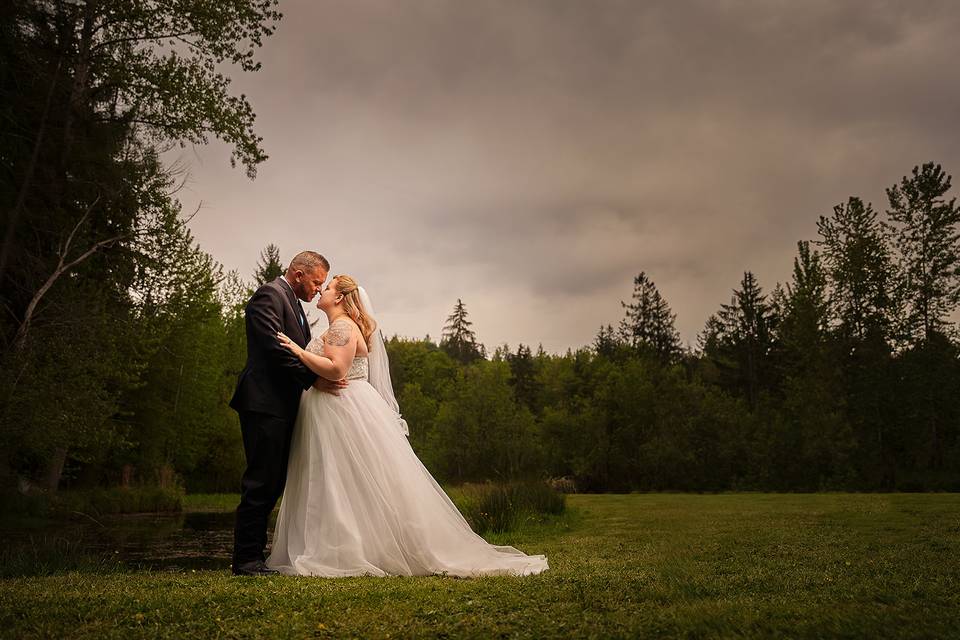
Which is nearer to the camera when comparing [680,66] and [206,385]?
[680,66]

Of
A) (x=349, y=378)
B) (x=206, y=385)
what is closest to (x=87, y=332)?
(x=349, y=378)

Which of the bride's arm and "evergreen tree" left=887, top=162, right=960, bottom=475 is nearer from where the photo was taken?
the bride's arm

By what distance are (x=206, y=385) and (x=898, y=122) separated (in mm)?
31187

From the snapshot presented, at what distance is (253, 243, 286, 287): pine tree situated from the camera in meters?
56.8

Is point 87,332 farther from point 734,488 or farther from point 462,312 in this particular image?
point 462,312

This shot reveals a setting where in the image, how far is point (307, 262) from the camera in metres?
7.79

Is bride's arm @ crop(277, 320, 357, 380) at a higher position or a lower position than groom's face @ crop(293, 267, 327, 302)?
lower

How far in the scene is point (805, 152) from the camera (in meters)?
26.0

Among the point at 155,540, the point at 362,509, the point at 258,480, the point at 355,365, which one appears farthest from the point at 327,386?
the point at 155,540

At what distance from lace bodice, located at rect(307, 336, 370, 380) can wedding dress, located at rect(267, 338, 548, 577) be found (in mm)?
17

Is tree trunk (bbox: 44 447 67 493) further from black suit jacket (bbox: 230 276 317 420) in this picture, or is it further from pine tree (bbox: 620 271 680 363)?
pine tree (bbox: 620 271 680 363)

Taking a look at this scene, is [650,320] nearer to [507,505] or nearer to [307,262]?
[507,505]

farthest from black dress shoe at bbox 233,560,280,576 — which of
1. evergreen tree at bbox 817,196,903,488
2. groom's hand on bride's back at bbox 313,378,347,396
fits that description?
evergreen tree at bbox 817,196,903,488

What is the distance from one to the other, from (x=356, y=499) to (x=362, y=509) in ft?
0.40
